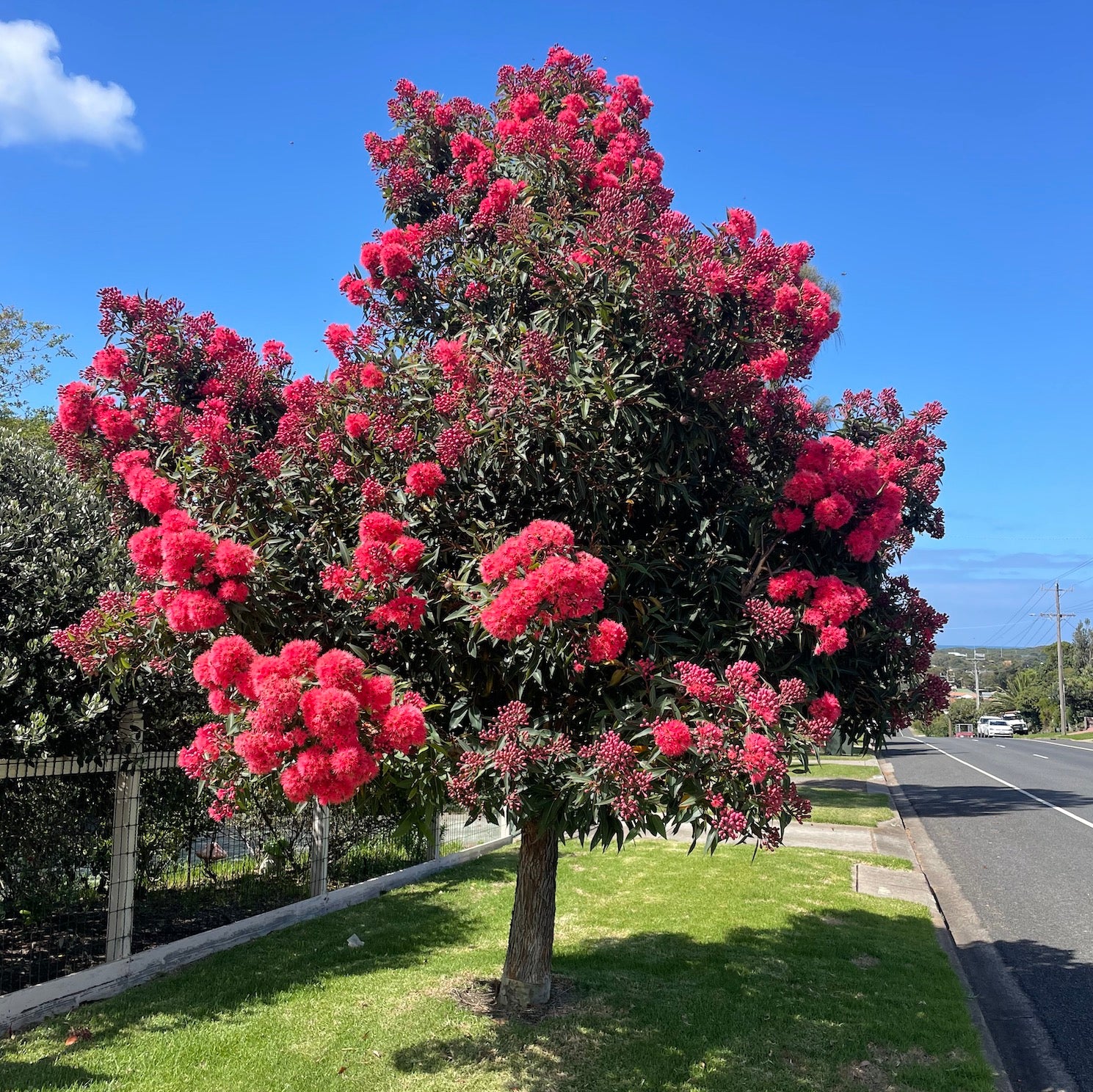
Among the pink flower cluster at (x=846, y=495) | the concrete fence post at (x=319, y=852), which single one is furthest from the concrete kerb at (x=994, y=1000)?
the concrete fence post at (x=319, y=852)

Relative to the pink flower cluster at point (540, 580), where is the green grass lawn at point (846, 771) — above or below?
below

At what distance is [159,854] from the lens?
7.52 meters

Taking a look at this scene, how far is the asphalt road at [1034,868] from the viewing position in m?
6.81

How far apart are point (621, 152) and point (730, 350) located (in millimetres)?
2083

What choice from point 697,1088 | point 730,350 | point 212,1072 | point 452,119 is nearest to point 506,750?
point 730,350

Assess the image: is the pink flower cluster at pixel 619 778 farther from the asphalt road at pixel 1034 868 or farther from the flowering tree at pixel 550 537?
the asphalt road at pixel 1034 868

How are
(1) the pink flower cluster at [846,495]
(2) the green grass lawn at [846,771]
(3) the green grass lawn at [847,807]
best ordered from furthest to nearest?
(2) the green grass lawn at [846,771] < (3) the green grass lawn at [847,807] < (1) the pink flower cluster at [846,495]

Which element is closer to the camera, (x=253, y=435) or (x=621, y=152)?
(x=253, y=435)

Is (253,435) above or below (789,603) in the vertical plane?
above

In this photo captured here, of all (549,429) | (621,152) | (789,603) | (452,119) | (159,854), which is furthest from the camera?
(159,854)

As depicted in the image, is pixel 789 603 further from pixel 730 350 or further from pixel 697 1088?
pixel 697 1088

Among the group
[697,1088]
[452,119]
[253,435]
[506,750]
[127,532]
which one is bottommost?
[697,1088]

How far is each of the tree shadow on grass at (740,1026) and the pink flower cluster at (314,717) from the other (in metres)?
2.94

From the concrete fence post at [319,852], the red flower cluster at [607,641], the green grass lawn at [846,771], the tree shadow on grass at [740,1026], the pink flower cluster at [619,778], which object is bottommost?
the green grass lawn at [846,771]
